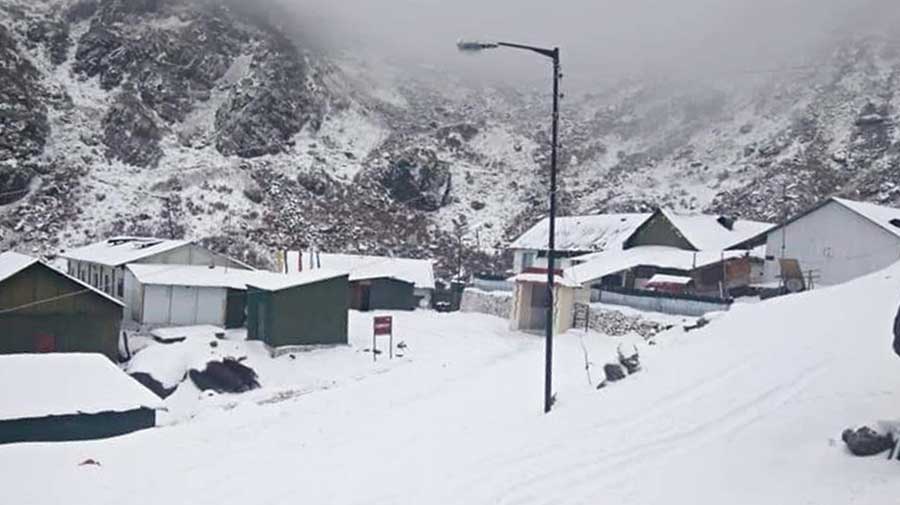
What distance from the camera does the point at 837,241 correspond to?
39.9 metres

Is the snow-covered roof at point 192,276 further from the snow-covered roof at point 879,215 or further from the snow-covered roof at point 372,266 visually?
the snow-covered roof at point 879,215

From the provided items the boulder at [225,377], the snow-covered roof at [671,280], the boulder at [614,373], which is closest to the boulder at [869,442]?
the boulder at [614,373]

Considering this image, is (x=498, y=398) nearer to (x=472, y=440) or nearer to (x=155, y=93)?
(x=472, y=440)

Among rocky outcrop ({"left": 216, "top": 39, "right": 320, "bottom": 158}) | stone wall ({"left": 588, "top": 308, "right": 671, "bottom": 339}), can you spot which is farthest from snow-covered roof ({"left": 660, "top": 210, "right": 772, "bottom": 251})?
rocky outcrop ({"left": 216, "top": 39, "right": 320, "bottom": 158})

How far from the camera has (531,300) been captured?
40.9 meters

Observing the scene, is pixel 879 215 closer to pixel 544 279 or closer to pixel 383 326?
pixel 544 279

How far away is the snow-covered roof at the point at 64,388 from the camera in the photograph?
21.7 metres

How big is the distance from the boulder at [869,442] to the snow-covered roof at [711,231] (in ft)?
126

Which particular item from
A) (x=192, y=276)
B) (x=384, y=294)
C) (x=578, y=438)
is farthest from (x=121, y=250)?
(x=578, y=438)

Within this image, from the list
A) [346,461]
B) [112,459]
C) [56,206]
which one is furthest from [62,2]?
[346,461]

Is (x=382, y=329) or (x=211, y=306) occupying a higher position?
(x=211, y=306)

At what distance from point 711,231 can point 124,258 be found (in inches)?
1407

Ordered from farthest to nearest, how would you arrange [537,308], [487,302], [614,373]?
[487,302]
[537,308]
[614,373]

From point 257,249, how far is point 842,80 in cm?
6048
